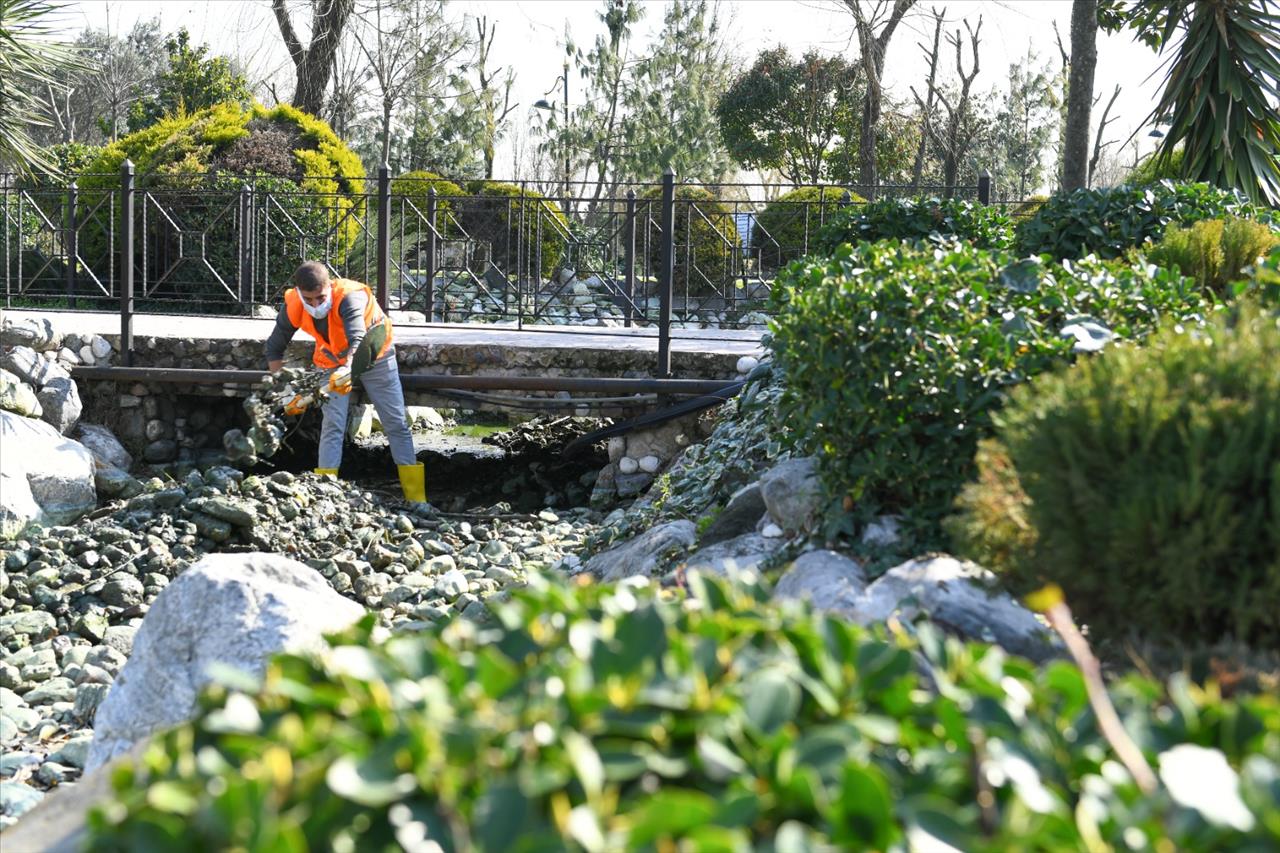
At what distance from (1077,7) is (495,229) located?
9.09 meters

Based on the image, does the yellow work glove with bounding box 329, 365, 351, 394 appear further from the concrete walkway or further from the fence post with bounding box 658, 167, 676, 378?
the fence post with bounding box 658, 167, 676, 378

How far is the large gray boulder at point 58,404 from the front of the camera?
928 cm

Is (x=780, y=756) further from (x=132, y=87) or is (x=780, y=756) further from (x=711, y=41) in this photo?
(x=132, y=87)

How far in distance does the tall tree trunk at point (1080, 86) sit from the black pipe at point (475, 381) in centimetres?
347

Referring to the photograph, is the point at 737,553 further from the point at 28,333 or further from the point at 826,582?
the point at 28,333

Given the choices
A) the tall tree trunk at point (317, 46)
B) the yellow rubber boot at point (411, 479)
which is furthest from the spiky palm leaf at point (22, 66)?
the tall tree trunk at point (317, 46)

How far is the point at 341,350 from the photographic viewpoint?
28.3 feet

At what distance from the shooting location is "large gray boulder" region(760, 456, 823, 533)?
4.48 metres

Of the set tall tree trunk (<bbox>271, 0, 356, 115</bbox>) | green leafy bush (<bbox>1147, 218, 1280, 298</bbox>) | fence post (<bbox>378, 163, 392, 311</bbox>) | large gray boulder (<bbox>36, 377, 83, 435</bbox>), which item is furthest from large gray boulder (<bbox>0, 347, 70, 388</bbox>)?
tall tree trunk (<bbox>271, 0, 356, 115</bbox>)

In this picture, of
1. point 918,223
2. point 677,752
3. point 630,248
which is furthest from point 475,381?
point 677,752

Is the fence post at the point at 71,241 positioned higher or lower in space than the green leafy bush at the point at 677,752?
higher

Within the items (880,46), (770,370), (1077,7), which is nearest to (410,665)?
(770,370)

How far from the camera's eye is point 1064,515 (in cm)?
277

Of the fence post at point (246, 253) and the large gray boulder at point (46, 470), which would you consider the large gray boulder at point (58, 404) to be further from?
the fence post at point (246, 253)
